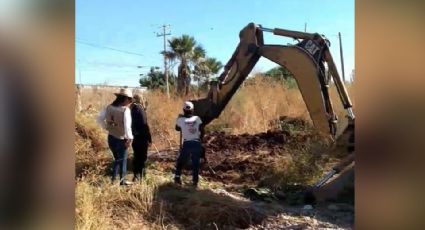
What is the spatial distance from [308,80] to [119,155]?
3197 mm

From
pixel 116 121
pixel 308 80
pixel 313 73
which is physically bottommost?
pixel 116 121

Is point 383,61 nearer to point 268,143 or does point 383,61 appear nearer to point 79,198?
point 79,198

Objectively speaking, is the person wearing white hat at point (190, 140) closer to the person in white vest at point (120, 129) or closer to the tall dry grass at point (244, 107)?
the person in white vest at point (120, 129)

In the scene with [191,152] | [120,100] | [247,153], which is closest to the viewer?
[120,100]

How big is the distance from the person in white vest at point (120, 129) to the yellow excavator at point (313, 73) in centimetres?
269

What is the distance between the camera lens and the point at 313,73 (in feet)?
26.7

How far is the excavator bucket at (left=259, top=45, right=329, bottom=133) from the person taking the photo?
8109 mm

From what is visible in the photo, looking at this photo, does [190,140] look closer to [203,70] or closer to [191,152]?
[191,152]

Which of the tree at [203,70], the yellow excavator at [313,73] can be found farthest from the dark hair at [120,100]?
the tree at [203,70]

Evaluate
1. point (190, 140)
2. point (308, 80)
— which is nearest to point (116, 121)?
point (190, 140)

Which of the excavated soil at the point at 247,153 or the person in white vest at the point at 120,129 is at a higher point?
the person in white vest at the point at 120,129

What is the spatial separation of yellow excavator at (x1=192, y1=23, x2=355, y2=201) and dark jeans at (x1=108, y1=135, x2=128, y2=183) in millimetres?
2794

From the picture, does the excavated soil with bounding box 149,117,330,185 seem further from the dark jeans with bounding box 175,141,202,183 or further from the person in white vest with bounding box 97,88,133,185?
the person in white vest with bounding box 97,88,133,185

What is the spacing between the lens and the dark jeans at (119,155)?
760 cm
